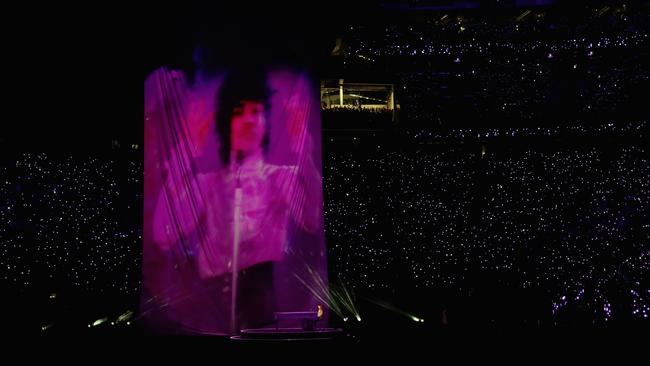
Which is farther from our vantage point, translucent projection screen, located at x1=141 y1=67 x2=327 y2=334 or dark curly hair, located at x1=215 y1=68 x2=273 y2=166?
dark curly hair, located at x1=215 y1=68 x2=273 y2=166

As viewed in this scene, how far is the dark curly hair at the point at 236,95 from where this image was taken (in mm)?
5660

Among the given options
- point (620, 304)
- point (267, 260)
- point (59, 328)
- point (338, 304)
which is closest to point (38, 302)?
point (59, 328)

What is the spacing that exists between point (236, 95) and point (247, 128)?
304mm

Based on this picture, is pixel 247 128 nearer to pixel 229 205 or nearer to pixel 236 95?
pixel 236 95

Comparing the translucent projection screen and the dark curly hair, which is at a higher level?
the dark curly hair

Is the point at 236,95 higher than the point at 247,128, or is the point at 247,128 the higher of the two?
the point at 236,95

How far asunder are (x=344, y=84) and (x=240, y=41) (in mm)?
1370

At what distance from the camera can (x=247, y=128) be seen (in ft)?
18.6

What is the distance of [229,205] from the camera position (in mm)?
5641

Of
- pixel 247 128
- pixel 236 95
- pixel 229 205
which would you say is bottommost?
pixel 229 205

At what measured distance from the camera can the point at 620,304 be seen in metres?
6.54

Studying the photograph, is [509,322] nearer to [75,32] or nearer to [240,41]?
[240,41]

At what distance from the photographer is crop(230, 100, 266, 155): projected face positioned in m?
5.66

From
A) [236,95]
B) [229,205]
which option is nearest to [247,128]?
[236,95]
